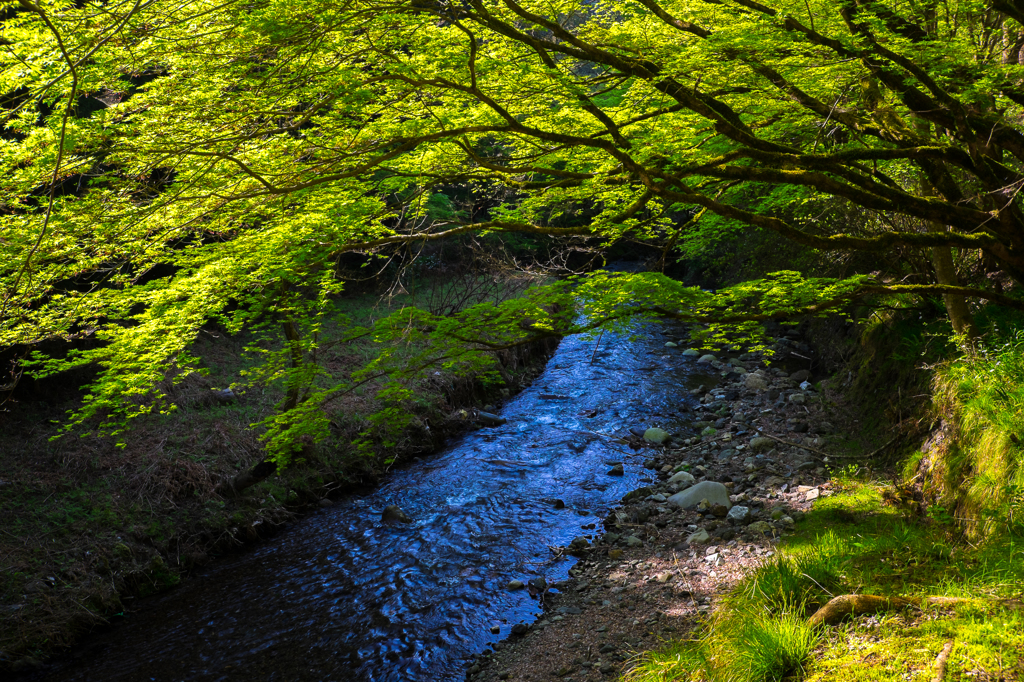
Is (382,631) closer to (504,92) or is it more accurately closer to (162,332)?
(162,332)

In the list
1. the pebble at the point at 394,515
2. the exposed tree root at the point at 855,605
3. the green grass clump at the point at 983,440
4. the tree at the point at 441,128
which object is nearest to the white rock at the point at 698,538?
the green grass clump at the point at 983,440

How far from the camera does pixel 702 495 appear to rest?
7.07 metres

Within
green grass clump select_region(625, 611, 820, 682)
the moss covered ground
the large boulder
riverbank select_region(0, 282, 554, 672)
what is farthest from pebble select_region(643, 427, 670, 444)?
green grass clump select_region(625, 611, 820, 682)

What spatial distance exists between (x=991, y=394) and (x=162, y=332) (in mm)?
6687

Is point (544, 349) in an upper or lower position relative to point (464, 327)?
lower

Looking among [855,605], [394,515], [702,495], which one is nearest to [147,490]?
[394,515]

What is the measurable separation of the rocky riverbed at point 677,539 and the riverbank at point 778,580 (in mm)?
18

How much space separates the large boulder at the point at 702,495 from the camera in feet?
22.8

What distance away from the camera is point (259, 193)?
14.1 feet

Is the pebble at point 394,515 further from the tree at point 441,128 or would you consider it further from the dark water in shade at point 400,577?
the tree at point 441,128

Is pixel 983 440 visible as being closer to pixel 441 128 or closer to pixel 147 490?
pixel 441 128

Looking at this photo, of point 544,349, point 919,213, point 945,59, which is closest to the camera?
point 945,59

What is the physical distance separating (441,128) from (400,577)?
4612mm

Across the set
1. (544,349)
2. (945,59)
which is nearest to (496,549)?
(945,59)
